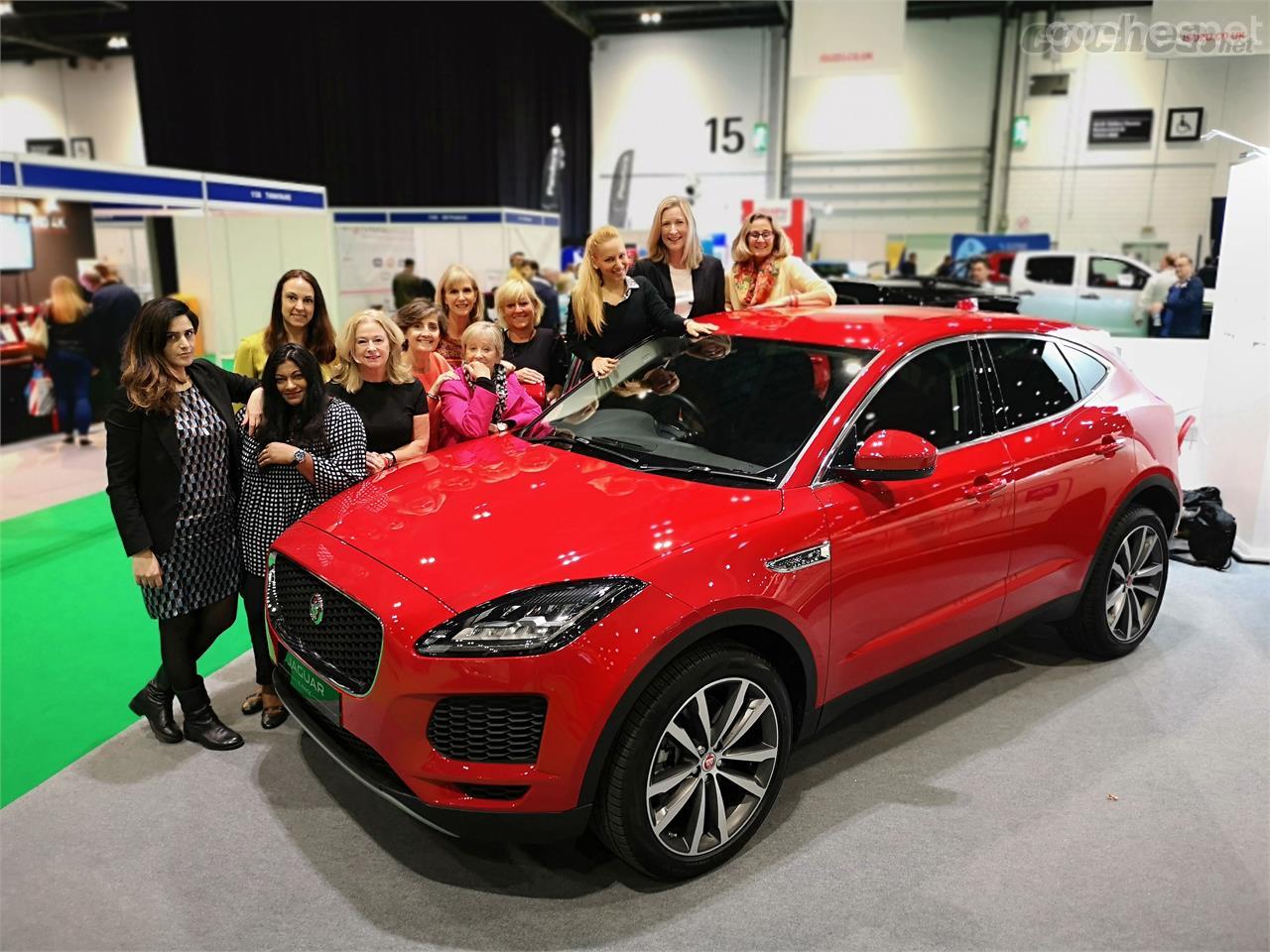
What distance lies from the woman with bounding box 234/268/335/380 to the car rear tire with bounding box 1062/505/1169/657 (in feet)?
10.1

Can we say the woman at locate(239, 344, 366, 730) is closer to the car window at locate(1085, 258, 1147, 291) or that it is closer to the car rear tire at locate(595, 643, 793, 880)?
the car rear tire at locate(595, 643, 793, 880)

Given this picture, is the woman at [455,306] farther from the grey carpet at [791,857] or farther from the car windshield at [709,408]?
the grey carpet at [791,857]

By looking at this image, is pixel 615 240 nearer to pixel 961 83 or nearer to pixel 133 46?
pixel 133 46

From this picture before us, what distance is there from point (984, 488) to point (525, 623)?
1675 mm

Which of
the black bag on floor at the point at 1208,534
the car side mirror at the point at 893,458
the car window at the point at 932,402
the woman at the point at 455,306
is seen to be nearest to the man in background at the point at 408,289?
the woman at the point at 455,306

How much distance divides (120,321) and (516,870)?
7853 mm

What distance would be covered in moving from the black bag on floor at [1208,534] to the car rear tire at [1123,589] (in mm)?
1293

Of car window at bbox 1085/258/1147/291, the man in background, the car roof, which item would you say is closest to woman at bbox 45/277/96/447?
the man in background

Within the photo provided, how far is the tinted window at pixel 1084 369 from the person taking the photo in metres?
3.65

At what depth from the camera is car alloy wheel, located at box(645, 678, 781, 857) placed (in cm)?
241

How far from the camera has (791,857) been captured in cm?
266

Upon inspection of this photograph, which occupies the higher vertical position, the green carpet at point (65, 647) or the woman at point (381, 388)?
the woman at point (381, 388)

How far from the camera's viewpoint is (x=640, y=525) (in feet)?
8.00

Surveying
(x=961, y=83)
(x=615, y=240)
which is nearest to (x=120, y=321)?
(x=615, y=240)
